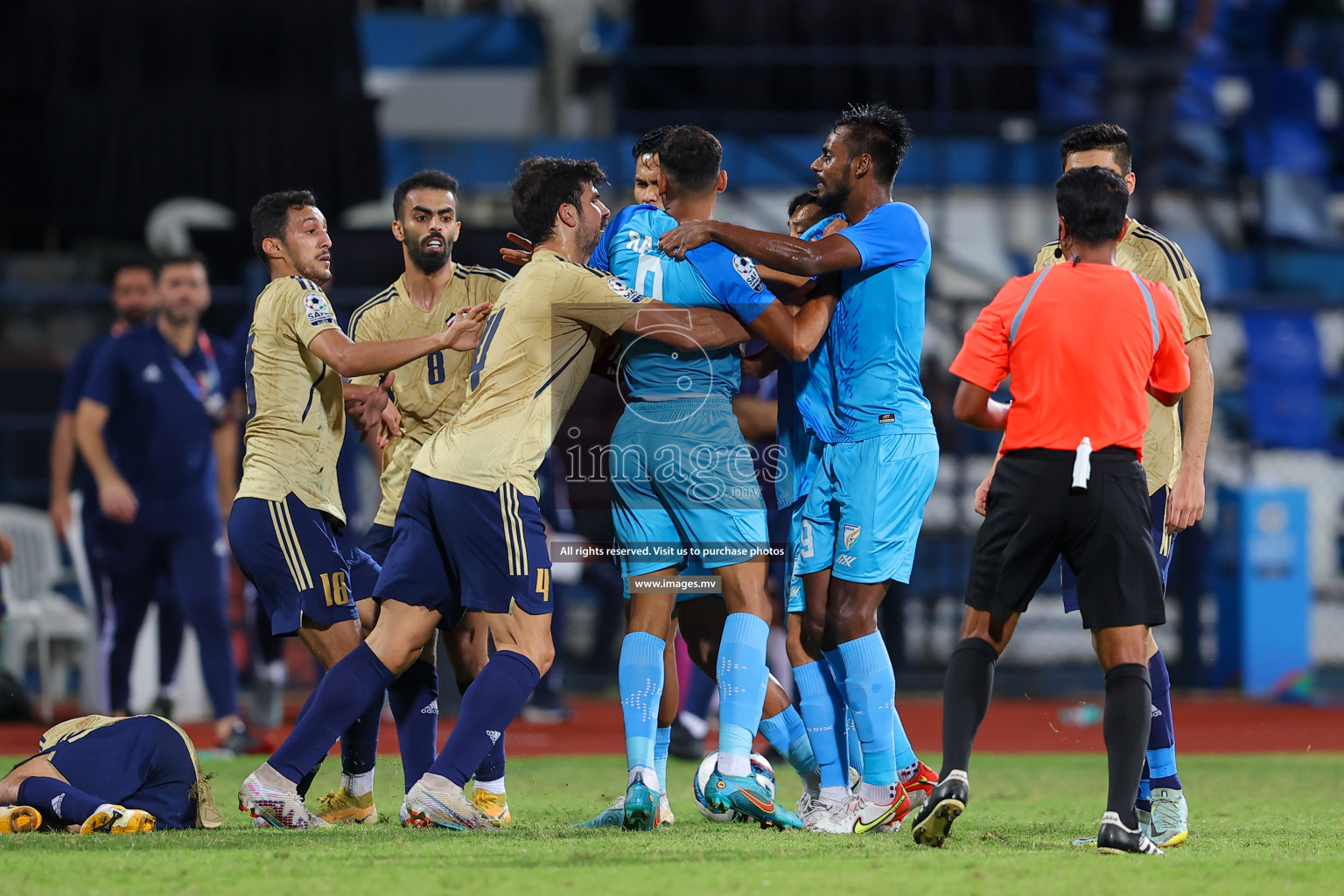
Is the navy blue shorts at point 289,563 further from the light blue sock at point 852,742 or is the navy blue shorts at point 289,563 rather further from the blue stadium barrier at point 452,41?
the blue stadium barrier at point 452,41

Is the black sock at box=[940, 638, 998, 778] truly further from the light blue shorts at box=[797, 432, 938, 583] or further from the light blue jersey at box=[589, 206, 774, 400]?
the light blue jersey at box=[589, 206, 774, 400]

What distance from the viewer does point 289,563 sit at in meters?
5.59

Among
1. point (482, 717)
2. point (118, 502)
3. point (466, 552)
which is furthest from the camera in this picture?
point (118, 502)

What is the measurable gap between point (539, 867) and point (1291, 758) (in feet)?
19.7

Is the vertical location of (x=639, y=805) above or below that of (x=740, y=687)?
below

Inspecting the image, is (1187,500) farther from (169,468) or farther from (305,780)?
(169,468)

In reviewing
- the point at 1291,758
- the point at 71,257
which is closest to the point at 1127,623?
the point at 1291,758

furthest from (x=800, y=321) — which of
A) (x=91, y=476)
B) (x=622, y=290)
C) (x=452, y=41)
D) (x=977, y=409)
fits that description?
(x=452, y=41)

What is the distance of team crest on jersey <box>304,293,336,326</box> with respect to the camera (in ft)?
18.0

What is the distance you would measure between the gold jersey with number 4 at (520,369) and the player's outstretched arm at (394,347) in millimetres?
64

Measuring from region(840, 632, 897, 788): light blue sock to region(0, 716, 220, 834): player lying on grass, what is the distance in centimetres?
226

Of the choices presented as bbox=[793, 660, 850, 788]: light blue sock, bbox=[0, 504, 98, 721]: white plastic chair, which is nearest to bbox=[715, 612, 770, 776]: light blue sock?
bbox=[793, 660, 850, 788]: light blue sock

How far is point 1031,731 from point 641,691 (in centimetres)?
604

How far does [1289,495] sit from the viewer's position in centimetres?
1233
